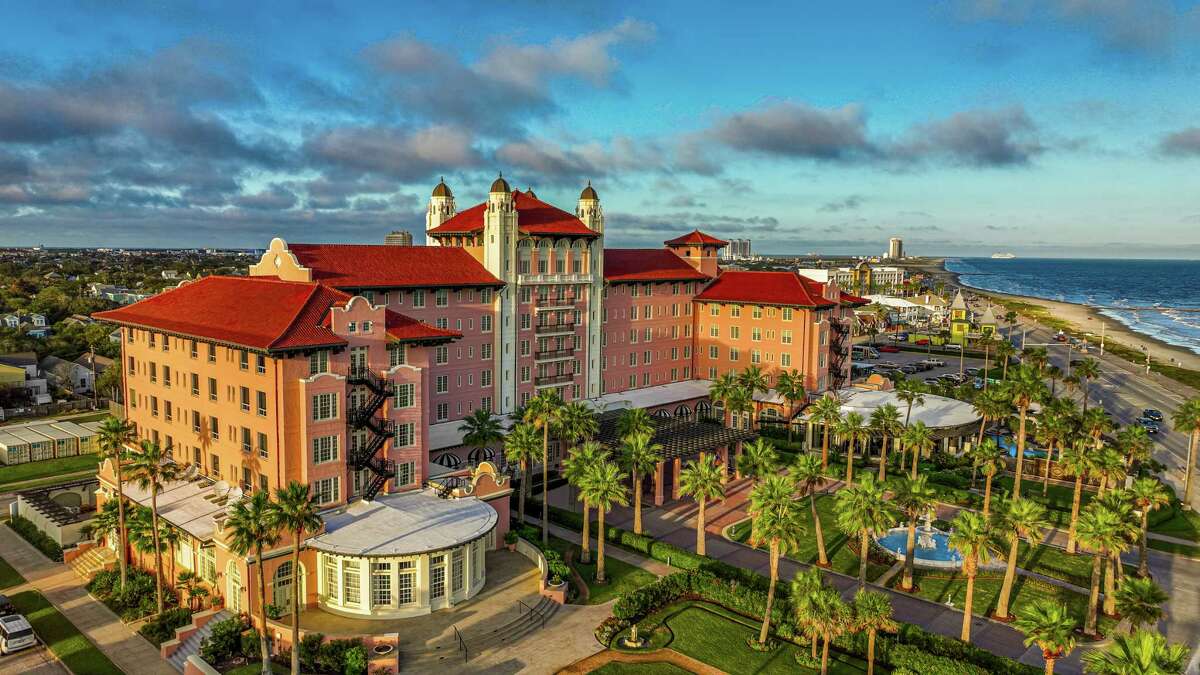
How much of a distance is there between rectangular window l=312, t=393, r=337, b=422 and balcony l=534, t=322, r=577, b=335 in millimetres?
32223

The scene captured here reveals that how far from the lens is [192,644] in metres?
43.7

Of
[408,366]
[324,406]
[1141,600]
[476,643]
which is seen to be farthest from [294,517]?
[1141,600]

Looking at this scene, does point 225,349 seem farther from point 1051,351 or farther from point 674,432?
point 1051,351

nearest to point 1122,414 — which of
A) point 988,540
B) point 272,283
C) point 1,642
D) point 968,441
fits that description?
point 968,441

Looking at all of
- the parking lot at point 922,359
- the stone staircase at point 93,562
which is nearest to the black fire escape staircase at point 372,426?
the stone staircase at point 93,562

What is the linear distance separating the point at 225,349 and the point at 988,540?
4884cm

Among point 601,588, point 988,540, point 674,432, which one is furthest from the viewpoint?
point 674,432

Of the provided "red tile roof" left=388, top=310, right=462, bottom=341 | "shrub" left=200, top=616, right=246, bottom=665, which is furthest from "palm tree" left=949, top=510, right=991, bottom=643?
"shrub" left=200, top=616, right=246, bottom=665

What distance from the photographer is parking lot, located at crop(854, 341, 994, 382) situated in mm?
135000

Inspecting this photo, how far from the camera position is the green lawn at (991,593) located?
49.6 m

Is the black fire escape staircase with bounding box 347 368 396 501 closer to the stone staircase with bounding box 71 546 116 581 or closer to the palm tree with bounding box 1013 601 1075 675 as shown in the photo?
the stone staircase with bounding box 71 546 116 581

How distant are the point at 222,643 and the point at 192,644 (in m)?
3.29

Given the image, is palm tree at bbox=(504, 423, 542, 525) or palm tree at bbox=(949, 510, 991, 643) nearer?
palm tree at bbox=(949, 510, 991, 643)

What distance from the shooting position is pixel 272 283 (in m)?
56.6
